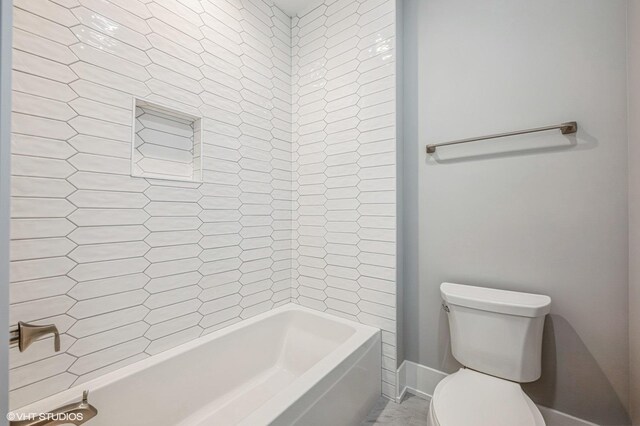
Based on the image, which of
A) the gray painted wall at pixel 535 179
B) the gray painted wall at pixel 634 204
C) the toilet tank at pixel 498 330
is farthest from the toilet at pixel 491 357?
the gray painted wall at pixel 634 204

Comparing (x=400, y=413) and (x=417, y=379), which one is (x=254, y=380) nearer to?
(x=400, y=413)

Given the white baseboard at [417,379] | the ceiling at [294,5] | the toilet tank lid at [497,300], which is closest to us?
the toilet tank lid at [497,300]

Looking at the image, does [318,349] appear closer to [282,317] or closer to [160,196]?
[282,317]

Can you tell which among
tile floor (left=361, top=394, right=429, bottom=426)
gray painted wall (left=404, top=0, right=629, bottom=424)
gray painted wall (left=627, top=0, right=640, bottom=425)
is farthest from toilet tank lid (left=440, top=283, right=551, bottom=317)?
tile floor (left=361, top=394, right=429, bottom=426)

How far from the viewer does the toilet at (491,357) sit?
103cm

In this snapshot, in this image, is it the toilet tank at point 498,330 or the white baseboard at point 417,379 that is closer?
the toilet tank at point 498,330

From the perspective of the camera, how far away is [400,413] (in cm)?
154

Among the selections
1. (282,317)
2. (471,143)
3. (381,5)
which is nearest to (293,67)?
(381,5)

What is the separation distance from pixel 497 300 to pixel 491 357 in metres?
0.28

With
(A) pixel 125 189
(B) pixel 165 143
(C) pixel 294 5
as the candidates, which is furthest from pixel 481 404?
(C) pixel 294 5

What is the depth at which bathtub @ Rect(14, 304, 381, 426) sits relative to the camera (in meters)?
1.09

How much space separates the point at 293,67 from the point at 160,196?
1.44 meters

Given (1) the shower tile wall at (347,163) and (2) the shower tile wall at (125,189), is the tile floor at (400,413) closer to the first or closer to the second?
(1) the shower tile wall at (347,163)

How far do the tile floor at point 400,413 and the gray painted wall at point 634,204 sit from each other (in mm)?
896
